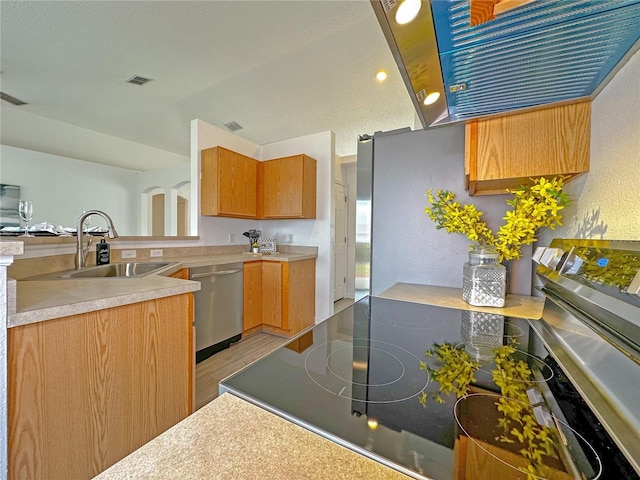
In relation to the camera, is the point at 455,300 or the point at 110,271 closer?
the point at 455,300

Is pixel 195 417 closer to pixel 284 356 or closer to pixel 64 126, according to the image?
pixel 284 356

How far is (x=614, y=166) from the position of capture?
0.69 metres

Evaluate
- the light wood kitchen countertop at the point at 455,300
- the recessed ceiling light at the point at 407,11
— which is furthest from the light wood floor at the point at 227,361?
the recessed ceiling light at the point at 407,11

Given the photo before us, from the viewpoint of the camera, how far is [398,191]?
143 cm

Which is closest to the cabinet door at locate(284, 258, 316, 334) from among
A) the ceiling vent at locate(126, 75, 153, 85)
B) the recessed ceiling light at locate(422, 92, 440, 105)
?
the recessed ceiling light at locate(422, 92, 440, 105)

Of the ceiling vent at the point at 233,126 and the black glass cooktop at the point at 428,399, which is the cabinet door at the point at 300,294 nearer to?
the black glass cooktop at the point at 428,399

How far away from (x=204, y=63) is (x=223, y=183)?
1171mm

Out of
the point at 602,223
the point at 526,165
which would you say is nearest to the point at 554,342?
the point at 602,223

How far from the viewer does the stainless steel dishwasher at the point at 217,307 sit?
2172 mm

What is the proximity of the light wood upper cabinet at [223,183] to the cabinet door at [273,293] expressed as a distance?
2.43 feet

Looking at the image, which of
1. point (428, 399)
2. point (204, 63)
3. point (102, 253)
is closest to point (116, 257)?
point (102, 253)

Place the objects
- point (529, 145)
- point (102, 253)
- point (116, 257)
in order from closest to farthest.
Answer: point (529, 145) → point (102, 253) → point (116, 257)

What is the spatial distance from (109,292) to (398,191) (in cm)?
143

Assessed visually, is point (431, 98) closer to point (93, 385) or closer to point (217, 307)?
point (93, 385)
